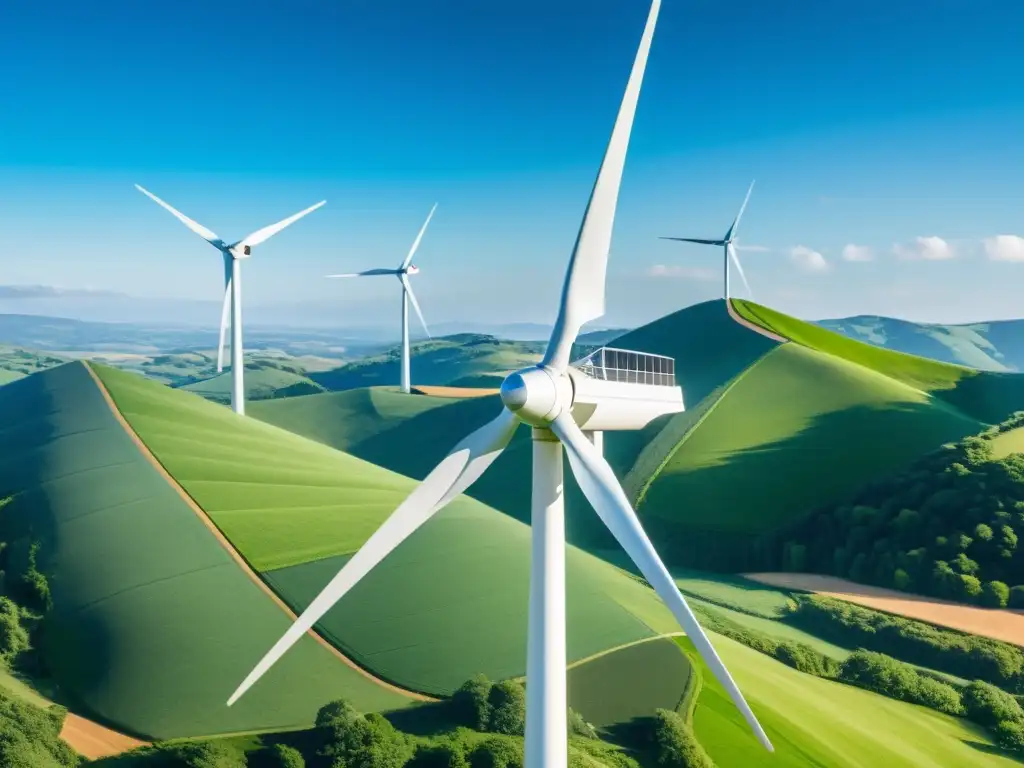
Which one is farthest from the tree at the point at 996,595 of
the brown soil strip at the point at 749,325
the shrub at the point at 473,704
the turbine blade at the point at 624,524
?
the brown soil strip at the point at 749,325

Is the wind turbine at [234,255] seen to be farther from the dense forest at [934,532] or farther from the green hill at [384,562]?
the dense forest at [934,532]

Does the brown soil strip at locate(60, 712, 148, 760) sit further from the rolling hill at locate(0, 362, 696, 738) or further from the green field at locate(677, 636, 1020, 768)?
the green field at locate(677, 636, 1020, 768)

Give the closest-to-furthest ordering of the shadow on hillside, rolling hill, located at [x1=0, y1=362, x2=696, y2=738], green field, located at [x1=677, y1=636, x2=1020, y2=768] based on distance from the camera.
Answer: green field, located at [x1=677, y1=636, x2=1020, y2=768], rolling hill, located at [x1=0, y1=362, x2=696, y2=738], the shadow on hillside

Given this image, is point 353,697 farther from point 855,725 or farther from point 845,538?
point 845,538

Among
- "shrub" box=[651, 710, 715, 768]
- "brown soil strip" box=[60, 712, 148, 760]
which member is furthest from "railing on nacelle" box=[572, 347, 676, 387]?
"brown soil strip" box=[60, 712, 148, 760]

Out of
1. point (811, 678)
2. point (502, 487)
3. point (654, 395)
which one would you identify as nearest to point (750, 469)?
point (502, 487)
